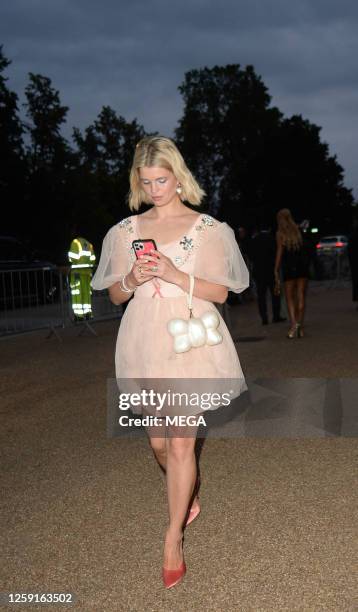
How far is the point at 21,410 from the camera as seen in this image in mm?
8047

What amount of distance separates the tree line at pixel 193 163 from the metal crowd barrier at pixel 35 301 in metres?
21.8

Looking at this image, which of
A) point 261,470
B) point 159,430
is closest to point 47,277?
point 261,470

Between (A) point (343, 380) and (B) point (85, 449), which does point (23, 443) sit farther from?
(A) point (343, 380)

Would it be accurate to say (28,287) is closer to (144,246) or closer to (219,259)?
(219,259)

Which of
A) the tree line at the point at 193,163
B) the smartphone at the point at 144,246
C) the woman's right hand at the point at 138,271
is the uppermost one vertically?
the tree line at the point at 193,163

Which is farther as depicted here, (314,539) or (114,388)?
(114,388)

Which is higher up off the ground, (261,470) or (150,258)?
(150,258)

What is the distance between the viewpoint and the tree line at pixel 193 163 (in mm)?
41375

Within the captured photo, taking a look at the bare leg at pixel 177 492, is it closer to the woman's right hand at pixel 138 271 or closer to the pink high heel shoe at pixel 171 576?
the pink high heel shoe at pixel 171 576

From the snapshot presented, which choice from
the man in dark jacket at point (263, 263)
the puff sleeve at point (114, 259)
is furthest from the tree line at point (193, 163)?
the puff sleeve at point (114, 259)

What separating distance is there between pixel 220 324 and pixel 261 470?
206cm

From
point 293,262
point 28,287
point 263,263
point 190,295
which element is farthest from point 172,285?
point 263,263

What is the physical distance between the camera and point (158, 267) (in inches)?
140

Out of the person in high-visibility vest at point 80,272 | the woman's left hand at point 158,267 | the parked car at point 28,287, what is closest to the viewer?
the woman's left hand at point 158,267
